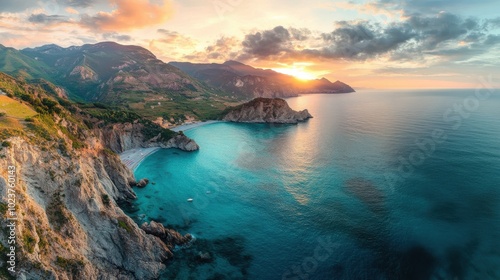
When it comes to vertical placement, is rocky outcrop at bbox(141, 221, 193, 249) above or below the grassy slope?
below

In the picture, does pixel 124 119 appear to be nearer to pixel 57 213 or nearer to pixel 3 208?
pixel 57 213

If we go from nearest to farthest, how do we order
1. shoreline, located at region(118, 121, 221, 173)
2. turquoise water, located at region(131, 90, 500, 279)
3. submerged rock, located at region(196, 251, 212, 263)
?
turquoise water, located at region(131, 90, 500, 279)
submerged rock, located at region(196, 251, 212, 263)
shoreline, located at region(118, 121, 221, 173)

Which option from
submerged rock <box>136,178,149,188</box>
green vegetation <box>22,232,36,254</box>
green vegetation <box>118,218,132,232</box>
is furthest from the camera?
submerged rock <box>136,178,149,188</box>

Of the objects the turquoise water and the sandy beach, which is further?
the sandy beach

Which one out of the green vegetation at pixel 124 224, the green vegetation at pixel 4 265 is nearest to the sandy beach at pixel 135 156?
the green vegetation at pixel 124 224

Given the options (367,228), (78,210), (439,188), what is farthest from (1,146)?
(439,188)

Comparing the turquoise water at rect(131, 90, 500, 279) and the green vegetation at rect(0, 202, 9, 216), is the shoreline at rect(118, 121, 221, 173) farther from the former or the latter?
the green vegetation at rect(0, 202, 9, 216)

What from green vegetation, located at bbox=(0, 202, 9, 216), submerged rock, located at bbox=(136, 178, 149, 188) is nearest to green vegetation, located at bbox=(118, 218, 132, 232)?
green vegetation, located at bbox=(0, 202, 9, 216)
